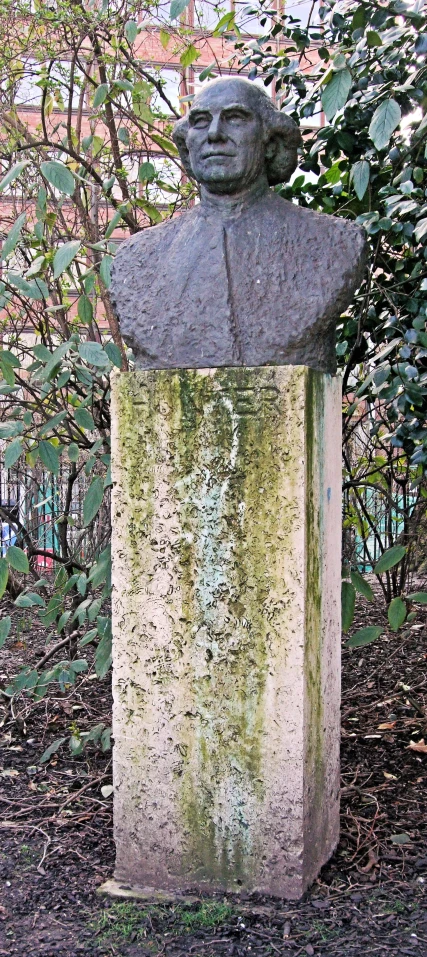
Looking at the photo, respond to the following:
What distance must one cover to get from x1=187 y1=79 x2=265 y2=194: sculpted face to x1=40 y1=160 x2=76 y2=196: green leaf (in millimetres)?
420

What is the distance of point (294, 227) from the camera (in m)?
2.56

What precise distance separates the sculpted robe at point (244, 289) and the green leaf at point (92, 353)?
1.08ft

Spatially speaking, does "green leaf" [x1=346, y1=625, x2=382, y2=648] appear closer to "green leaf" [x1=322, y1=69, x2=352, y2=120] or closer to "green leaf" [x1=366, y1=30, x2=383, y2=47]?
"green leaf" [x1=322, y1=69, x2=352, y2=120]

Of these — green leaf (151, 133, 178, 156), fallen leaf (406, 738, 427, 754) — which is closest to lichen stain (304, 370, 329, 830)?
fallen leaf (406, 738, 427, 754)

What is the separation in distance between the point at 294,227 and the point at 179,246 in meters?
0.33

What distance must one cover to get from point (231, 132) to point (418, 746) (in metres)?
2.44

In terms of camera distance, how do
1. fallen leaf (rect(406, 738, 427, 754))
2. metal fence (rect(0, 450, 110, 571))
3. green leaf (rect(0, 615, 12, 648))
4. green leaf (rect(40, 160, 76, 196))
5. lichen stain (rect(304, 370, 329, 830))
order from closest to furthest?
lichen stain (rect(304, 370, 329, 830)) → green leaf (rect(40, 160, 76, 196)) → green leaf (rect(0, 615, 12, 648)) → fallen leaf (rect(406, 738, 427, 754)) → metal fence (rect(0, 450, 110, 571))

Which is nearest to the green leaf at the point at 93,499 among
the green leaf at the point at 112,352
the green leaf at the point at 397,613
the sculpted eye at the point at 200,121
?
the green leaf at the point at 112,352

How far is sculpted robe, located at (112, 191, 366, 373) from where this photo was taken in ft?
8.16

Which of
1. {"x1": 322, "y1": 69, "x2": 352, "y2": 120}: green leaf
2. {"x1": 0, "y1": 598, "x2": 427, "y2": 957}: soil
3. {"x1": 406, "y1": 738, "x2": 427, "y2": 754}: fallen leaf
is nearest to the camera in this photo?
{"x1": 0, "y1": 598, "x2": 427, "y2": 957}: soil

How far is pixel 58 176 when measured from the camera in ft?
9.20

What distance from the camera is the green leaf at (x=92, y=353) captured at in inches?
117

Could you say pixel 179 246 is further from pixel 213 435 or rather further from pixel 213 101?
pixel 213 435

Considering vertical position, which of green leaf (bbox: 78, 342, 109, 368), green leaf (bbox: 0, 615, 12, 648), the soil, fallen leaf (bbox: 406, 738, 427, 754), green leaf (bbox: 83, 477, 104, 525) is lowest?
the soil
